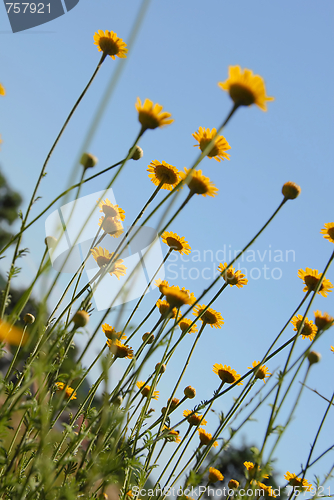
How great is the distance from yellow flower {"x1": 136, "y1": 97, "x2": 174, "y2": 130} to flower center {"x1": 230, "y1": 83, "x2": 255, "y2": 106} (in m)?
0.33

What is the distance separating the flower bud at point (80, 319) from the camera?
58.1 inches

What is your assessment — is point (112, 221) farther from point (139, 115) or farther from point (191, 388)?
point (191, 388)

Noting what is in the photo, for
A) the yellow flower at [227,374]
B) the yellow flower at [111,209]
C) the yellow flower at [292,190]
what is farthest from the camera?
the yellow flower at [227,374]

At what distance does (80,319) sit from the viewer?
1.49m

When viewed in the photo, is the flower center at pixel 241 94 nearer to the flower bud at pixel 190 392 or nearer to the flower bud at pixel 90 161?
the flower bud at pixel 90 161

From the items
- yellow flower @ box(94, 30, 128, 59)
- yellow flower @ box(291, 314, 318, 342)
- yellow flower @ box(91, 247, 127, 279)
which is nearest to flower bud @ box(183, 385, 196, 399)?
yellow flower @ box(291, 314, 318, 342)

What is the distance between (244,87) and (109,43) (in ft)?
3.02

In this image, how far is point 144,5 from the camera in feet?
3.30

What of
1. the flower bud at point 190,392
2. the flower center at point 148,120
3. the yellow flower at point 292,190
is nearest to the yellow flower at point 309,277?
the yellow flower at point 292,190

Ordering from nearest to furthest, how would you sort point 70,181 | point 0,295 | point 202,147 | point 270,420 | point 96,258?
point 70,181
point 270,420
point 0,295
point 202,147
point 96,258

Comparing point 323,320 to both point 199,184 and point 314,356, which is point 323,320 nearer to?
point 314,356

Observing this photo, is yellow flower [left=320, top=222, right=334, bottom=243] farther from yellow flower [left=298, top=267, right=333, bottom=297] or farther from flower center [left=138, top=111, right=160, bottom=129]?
flower center [left=138, top=111, right=160, bottom=129]

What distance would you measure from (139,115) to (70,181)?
65cm

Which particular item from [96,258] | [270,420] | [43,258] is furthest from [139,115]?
[270,420]
